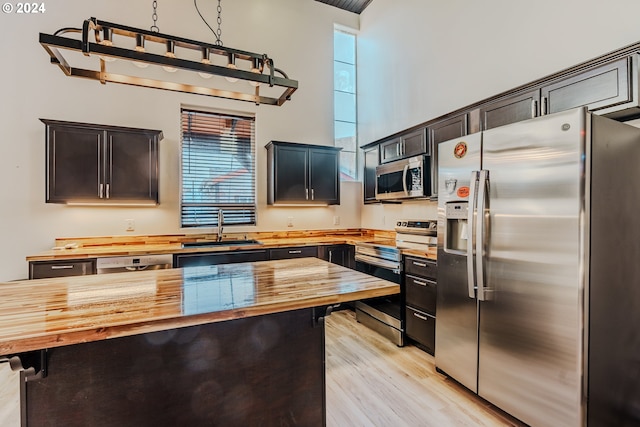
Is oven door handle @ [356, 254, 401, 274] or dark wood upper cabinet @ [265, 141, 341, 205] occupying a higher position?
dark wood upper cabinet @ [265, 141, 341, 205]

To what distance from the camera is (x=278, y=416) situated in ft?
5.27

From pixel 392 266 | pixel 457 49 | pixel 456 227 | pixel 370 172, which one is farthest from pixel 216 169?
pixel 457 49

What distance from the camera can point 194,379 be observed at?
1437 millimetres

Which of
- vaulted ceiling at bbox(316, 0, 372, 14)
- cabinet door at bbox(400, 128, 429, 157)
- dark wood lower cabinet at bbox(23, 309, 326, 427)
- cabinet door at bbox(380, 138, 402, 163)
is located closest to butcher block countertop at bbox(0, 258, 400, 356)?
dark wood lower cabinet at bbox(23, 309, 326, 427)

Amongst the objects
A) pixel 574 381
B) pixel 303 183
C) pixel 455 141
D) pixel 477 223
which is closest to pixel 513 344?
pixel 574 381

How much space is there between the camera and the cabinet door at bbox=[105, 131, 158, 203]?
3.24 metres

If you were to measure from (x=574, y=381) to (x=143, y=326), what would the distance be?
2114 millimetres

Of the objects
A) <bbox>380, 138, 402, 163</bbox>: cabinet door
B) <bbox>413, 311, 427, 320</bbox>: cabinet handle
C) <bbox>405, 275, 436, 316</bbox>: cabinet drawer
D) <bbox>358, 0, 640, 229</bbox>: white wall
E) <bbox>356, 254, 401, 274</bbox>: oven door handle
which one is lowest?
<bbox>413, 311, 427, 320</bbox>: cabinet handle

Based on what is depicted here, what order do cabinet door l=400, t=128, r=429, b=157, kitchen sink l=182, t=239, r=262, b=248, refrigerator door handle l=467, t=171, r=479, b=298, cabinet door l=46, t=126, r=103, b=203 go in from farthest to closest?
kitchen sink l=182, t=239, r=262, b=248 → cabinet door l=400, t=128, r=429, b=157 → cabinet door l=46, t=126, r=103, b=203 → refrigerator door handle l=467, t=171, r=479, b=298

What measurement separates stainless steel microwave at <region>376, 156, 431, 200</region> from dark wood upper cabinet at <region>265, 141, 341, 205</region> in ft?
2.29

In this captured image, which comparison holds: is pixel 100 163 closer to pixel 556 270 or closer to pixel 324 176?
pixel 324 176

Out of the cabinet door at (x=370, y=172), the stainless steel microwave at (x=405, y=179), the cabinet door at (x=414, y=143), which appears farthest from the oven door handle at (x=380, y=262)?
the cabinet door at (x=414, y=143)

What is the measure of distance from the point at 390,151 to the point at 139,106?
3.10 meters

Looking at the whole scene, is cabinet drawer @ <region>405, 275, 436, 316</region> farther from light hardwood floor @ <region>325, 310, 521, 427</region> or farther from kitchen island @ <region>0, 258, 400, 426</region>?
kitchen island @ <region>0, 258, 400, 426</region>
